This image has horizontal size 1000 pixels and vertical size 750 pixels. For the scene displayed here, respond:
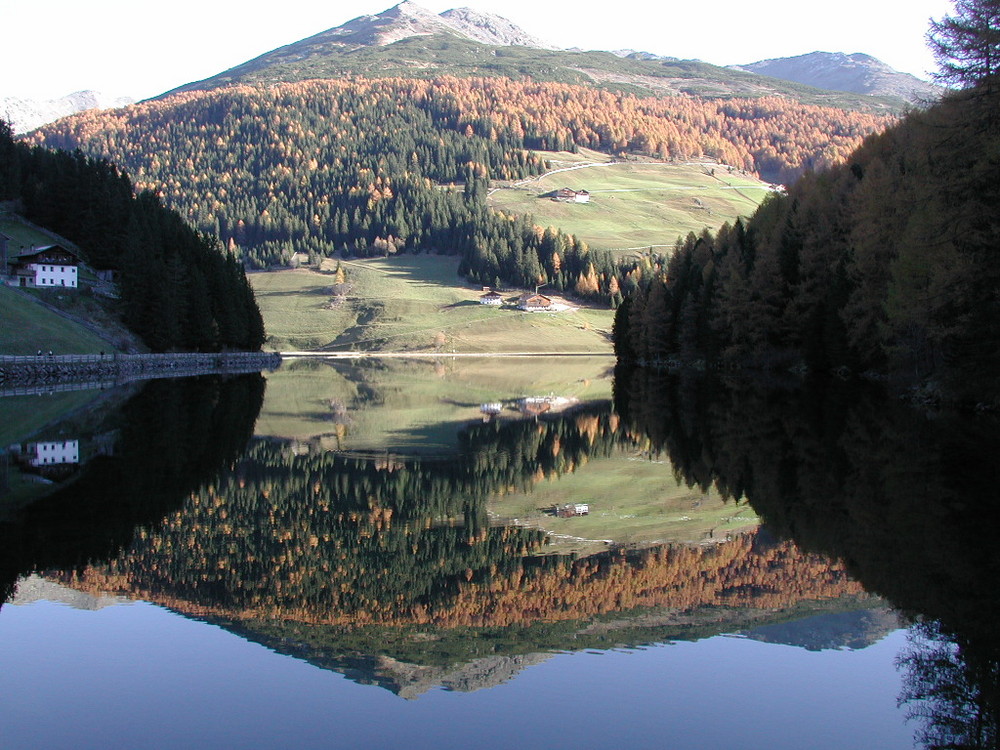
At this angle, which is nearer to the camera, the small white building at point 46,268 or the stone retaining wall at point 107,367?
the stone retaining wall at point 107,367

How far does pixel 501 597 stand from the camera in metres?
14.1

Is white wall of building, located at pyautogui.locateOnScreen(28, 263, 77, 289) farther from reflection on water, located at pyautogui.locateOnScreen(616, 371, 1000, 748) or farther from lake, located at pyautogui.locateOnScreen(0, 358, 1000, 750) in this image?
reflection on water, located at pyautogui.locateOnScreen(616, 371, 1000, 748)

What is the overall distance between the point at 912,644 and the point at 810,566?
356 cm

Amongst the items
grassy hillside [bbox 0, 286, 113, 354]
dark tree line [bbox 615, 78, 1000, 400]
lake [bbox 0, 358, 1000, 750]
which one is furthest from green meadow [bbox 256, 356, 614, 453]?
Result: grassy hillside [bbox 0, 286, 113, 354]

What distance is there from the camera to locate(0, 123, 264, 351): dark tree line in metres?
83.7

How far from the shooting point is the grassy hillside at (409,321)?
15538 centimetres

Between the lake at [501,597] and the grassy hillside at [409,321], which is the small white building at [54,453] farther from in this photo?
the grassy hillside at [409,321]

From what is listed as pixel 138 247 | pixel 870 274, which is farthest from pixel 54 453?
pixel 138 247

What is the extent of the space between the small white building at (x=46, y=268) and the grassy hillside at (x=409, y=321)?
214 feet

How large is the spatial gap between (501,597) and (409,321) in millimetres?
150250

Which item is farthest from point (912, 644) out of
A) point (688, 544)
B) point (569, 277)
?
point (569, 277)

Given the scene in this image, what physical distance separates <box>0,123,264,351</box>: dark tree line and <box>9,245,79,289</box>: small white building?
4430mm

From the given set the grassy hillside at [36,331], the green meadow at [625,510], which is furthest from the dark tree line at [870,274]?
the grassy hillside at [36,331]

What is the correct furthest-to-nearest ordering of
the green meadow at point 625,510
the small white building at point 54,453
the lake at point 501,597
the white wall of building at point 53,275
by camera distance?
the white wall of building at point 53,275, the small white building at point 54,453, the green meadow at point 625,510, the lake at point 501,597
